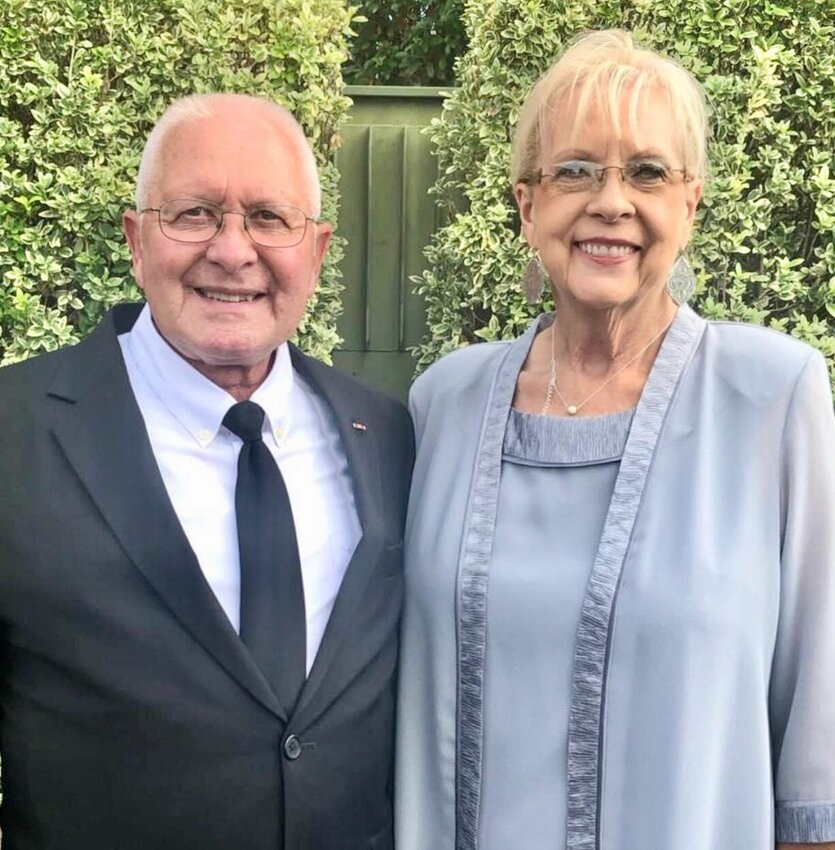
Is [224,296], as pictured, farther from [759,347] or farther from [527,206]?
[759,347]

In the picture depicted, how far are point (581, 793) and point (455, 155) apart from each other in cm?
366

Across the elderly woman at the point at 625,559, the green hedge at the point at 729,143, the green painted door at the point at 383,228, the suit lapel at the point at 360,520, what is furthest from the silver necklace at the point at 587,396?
the green painted door at the point at 383,228

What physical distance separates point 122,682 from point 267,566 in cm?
34

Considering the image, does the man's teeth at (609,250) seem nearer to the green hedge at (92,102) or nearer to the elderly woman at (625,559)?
the elderly woman at (625,559)

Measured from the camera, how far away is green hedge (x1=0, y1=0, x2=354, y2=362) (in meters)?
4.60

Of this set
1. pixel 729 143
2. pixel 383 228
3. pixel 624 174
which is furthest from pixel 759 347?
pixel 383 228

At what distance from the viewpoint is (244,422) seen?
2.16 m

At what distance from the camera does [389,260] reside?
5.68 meters

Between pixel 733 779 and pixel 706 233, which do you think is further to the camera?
pixel 706 233

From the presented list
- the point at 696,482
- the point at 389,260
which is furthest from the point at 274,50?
the point at 696,482

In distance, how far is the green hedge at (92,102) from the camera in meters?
4.60

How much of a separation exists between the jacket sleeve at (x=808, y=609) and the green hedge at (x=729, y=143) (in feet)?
9.02

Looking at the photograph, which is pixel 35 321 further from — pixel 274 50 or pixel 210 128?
pixel 210 128

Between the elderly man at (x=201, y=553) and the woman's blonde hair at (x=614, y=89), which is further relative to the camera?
the woman's blonde hair at (x=614, y=89)
